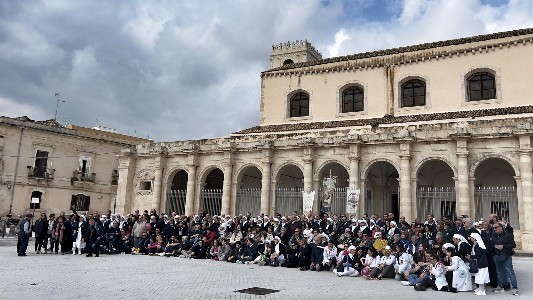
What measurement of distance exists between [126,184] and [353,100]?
44.8ft

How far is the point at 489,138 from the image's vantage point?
17.3 meters

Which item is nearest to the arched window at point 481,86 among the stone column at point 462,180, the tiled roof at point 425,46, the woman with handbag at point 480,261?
the tiled roof at point 425,46

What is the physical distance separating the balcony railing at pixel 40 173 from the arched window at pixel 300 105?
60.5 feet

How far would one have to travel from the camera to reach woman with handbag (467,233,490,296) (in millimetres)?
9219

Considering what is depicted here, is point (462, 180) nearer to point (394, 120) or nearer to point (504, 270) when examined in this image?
point (394, 120)

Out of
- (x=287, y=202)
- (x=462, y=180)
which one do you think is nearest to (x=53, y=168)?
(x=287, y=202)

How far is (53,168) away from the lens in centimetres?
3312

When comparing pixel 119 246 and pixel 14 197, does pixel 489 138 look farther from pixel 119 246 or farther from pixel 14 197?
pixel 14 197

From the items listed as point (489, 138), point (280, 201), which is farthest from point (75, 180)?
point (489, 138)

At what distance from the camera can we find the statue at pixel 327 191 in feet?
62.4

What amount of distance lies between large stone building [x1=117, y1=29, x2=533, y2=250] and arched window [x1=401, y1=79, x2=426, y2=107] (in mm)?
54

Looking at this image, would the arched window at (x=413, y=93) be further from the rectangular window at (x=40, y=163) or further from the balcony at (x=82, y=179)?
the rectangular window at (x=40, y=163)

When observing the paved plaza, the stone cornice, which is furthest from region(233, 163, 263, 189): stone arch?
the paved plaza

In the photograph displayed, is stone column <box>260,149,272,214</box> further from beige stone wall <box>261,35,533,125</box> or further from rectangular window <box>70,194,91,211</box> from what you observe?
rectangular window <box>70,194,91,211</box>
